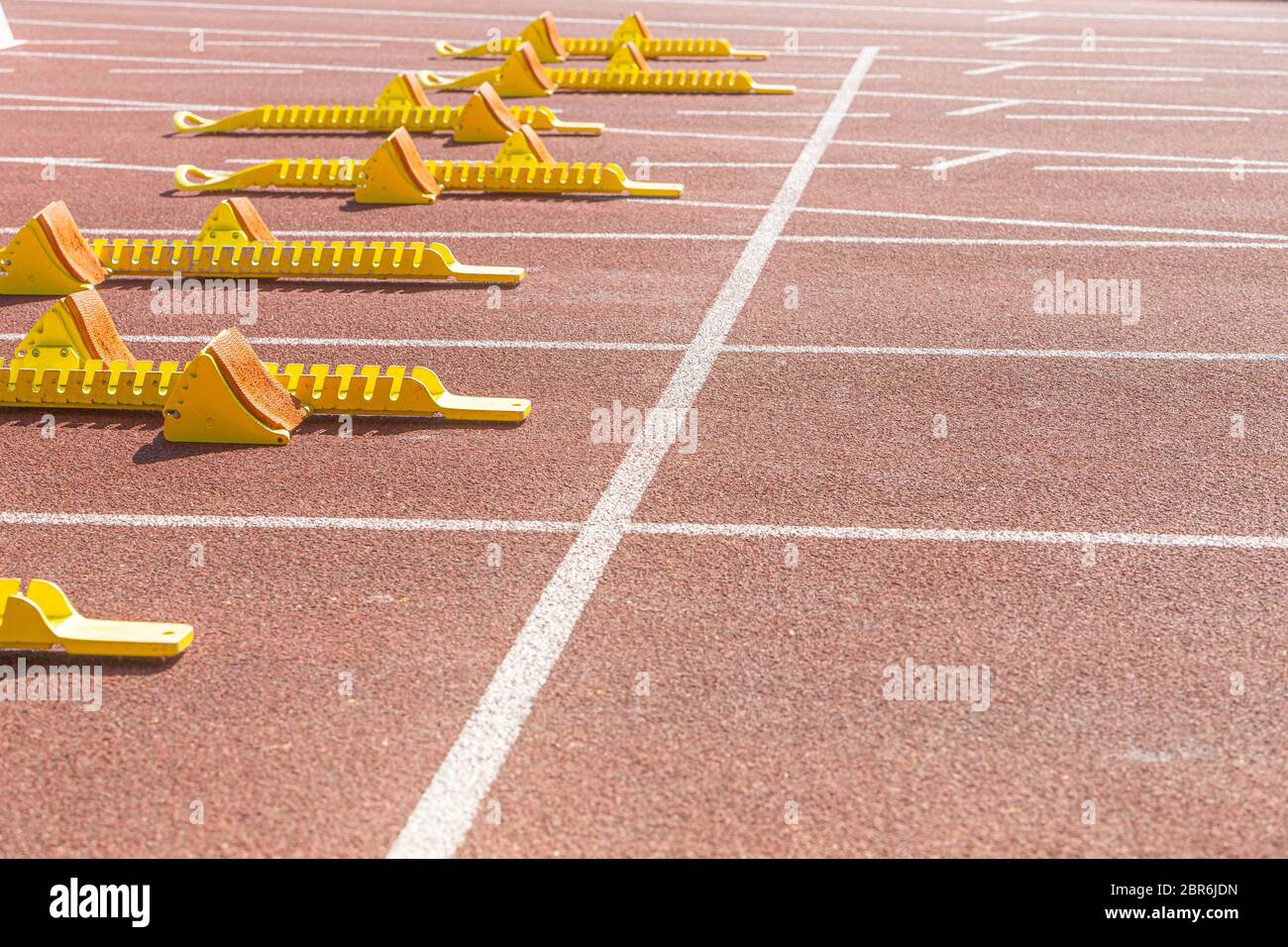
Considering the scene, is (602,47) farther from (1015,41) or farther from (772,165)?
(772,165)

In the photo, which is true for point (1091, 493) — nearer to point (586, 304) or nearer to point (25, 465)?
point (586, 304)

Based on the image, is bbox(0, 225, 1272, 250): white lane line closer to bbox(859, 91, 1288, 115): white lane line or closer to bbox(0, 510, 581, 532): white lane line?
bbox(0, 510, 581, 532): white lane line

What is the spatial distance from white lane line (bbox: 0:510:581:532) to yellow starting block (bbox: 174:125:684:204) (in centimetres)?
605

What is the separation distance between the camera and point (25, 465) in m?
7.23

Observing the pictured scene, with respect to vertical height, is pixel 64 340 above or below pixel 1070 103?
below

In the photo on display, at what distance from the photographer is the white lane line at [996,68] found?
1792cm

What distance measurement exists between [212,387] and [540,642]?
2732 millimetres

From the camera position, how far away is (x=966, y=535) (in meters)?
6.38

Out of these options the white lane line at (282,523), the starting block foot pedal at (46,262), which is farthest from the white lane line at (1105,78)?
the white lane line at (282,523)

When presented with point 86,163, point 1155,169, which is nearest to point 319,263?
point 86,163

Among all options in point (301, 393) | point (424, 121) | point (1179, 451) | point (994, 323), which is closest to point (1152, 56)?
point (424, 121)

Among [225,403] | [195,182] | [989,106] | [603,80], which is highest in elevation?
[603,80]

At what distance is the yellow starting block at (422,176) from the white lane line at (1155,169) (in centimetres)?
347

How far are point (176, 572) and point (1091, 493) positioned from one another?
400 centimetres
